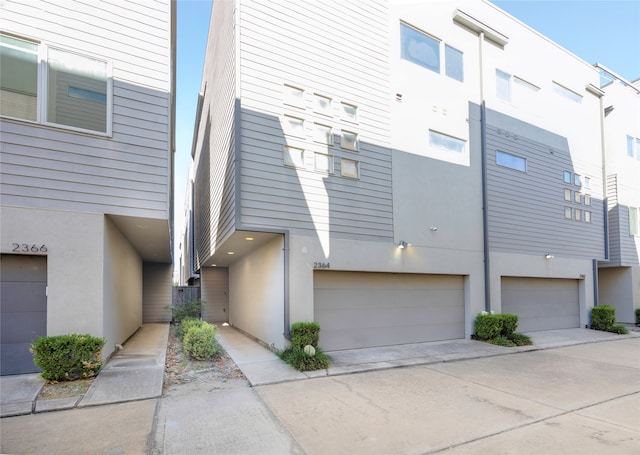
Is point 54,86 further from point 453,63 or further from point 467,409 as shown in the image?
point 453,63

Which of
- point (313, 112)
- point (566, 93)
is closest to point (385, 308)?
point (313, 112)

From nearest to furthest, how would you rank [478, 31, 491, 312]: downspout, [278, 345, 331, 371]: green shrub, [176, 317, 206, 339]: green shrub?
[278, 345, 331, 371]: green shrub < [176, 317, 206, 339]: green shrub < [478, 31, 491, 312]: downspout

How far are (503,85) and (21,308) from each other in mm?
13943

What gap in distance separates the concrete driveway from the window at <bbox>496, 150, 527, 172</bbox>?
21.0 feet

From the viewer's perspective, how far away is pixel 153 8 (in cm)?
679

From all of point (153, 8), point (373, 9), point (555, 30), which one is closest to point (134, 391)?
point (153, 8)

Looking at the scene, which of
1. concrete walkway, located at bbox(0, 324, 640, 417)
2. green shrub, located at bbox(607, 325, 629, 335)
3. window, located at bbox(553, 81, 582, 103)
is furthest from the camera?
window, located at bbox(553, 81, 582, 103)

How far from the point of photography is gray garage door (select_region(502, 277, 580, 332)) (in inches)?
466

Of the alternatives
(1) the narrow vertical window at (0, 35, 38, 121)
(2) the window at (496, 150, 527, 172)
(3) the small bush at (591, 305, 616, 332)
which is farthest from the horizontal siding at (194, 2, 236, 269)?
(3) the small bush at (591, 305, 616, 332)

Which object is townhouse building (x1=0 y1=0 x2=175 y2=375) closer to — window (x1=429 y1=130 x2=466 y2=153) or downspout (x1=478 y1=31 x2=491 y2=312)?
window (x1=429 y1=130 x2=466 y2=153)

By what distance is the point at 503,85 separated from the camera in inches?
480

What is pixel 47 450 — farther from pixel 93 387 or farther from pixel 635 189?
pixel 635 189

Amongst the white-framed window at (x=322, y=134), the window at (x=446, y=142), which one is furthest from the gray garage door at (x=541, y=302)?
the white-framed window at (x=322, y=134)

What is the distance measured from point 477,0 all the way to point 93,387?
1404 centimetres
